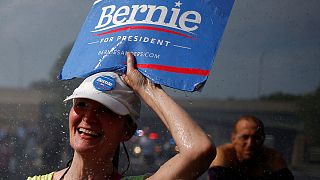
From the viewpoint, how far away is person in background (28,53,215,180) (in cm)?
188

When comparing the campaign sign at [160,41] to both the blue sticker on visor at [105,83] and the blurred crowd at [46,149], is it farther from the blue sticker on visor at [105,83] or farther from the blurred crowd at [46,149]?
the blurred crowd at [46,149]

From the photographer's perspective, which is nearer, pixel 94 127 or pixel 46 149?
pixel 94 127

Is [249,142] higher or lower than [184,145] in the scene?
lower

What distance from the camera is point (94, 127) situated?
76.9 inches

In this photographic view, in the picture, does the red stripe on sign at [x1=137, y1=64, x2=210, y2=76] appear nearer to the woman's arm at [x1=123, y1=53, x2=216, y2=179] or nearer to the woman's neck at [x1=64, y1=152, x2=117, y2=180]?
the woman's arm at [x1=123, y1=53, x2=216, y2=179]

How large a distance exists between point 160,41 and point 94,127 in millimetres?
301

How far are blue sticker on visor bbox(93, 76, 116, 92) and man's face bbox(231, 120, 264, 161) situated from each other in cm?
48

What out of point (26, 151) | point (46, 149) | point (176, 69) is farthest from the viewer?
point (26, 151)

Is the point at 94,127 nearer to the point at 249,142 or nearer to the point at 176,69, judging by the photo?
the point at 176,69

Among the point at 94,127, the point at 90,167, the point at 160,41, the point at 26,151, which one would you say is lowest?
the point at 26,151

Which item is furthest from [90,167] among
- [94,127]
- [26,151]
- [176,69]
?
[26,151]

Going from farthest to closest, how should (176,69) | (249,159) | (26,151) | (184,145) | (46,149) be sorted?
(26,151)
(46,149)
(249,159)
(176,69)
(184,145)

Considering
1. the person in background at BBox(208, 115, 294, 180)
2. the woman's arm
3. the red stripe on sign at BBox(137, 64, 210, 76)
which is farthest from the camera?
the person in background at BBox(208, 115, 294, 180)

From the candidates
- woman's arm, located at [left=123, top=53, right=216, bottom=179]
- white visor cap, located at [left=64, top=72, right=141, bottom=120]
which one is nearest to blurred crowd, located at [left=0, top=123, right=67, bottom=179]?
white visor cap, located at [left=64, top=72, right=141, bottom=120]
